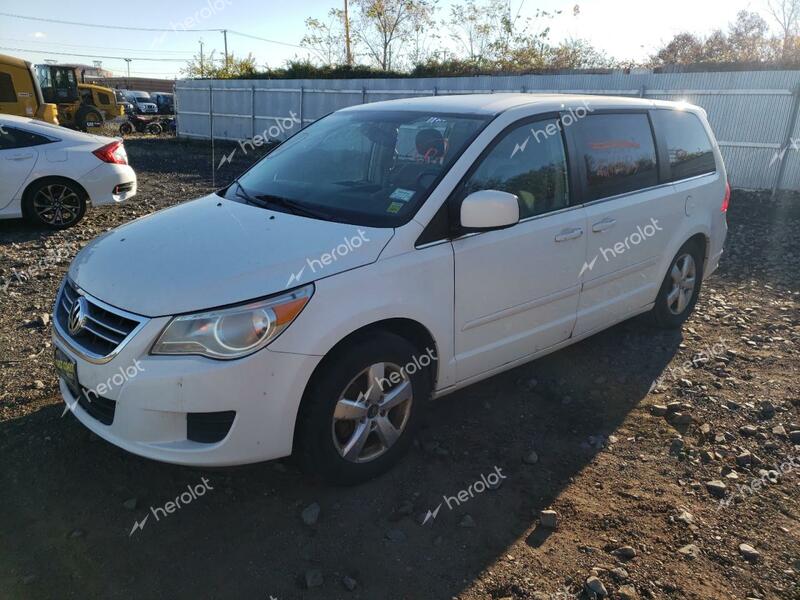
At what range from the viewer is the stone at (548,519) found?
284 cm

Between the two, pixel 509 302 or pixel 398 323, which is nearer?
pixel 398 323

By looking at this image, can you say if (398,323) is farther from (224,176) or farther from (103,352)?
(224,176)

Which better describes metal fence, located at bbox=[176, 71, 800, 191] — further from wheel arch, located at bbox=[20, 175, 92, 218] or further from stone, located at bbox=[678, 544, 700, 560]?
stone, located at bbox=[678, 544, 700, 560]

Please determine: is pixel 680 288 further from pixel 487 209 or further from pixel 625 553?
pixel 625 553

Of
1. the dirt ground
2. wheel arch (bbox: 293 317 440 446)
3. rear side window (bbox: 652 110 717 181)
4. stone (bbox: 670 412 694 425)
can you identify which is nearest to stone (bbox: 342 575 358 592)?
the dirt ground

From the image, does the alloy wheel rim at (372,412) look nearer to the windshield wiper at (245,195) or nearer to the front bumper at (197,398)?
the front bumper at (197,398)

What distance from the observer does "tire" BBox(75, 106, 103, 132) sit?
82.1 ft

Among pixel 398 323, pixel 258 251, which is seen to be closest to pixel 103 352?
pixel 258 251

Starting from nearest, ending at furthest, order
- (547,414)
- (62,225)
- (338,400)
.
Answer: (338,400) → (547,414) → (62,225)

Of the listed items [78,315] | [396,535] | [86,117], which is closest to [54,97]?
[86,117]

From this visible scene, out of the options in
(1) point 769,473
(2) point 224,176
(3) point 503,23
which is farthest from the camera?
(3) point 503,23

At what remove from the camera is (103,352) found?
2.69 metres

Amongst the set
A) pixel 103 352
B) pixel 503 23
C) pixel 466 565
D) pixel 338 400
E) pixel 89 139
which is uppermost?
pixel 503 23

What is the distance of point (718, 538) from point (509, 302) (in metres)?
1.52
